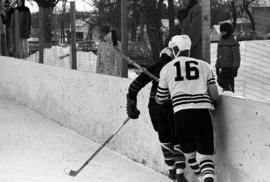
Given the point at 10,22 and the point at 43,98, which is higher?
the point at 10,22

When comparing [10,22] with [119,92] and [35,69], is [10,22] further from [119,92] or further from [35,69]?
[119,92]

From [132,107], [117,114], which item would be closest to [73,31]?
[117,114]

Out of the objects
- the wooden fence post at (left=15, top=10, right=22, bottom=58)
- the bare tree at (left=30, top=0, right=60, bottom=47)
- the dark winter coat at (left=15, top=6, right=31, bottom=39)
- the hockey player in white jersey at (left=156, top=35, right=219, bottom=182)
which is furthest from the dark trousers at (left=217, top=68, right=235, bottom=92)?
the wooden fence post at (left=15, top=10, right=22, bottom=58)

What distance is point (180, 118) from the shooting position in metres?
4.55

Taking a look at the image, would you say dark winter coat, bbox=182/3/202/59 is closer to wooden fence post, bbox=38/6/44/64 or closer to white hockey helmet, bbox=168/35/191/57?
white hockey helmet, bbox=168/35/191/57

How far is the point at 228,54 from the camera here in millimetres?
5074

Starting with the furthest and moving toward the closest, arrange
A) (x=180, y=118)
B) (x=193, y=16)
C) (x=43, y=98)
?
(x=43, y=98), (x=193, y=16), (x=180, y=118)

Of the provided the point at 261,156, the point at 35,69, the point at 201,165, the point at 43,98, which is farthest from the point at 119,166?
the point at 35,69

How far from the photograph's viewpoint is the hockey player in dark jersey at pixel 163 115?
5027mm

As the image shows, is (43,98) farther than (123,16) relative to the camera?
Yes

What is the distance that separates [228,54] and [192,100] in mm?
819

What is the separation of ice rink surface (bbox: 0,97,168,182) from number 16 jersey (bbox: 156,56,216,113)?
1315 millimetres

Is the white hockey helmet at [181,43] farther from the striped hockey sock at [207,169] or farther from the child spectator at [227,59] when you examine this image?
Answer: the striped hockey sock at [207,169]

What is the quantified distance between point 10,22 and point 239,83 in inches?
305
